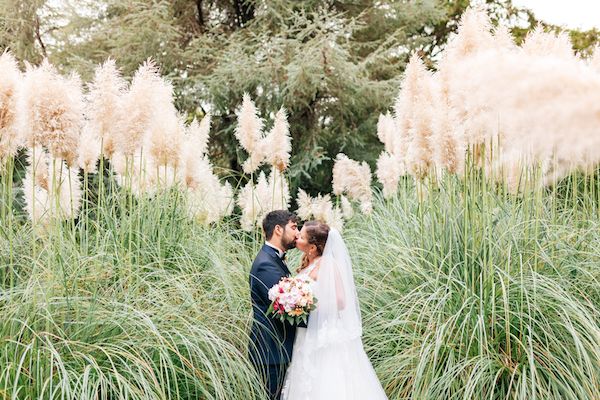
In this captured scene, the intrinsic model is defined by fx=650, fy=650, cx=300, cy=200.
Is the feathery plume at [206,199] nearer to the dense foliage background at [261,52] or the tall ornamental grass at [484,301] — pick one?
the tall ornamental grass at [484,301]

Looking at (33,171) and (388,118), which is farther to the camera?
(388,118)

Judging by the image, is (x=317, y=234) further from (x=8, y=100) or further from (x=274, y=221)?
(x=8, y=100)

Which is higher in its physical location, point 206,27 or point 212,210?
point 206,27

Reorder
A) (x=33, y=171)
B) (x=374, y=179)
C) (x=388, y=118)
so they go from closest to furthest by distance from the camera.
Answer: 1. (x=33, y=171)
2. (x=388, y=118)
3. (x=374, y=179)

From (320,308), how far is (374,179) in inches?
349

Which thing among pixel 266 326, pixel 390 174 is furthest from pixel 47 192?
pixel 390 174

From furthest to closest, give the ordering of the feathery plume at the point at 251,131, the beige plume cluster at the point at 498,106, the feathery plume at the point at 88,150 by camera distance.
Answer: the feathery plume at the point at 251,131 < the feathery plume at the point at 88,150 < the beige plume cluster at the point at 498,106

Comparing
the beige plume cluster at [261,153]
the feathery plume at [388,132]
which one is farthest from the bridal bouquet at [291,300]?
the feathery plume at [388,132]

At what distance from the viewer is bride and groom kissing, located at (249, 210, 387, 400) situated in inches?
182

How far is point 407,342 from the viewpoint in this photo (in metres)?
4.81

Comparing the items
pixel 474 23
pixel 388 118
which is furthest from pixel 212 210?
pixel 474 23

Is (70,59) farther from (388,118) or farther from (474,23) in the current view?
(474,23)

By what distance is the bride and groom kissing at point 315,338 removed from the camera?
4625 millimetres

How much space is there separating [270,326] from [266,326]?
3 cm
